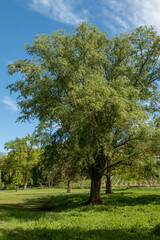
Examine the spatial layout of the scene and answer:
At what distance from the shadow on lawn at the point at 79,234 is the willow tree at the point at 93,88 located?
262 inches

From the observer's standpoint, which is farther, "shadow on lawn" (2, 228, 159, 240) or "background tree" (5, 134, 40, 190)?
"background tree" (5, 134, 40, 190)

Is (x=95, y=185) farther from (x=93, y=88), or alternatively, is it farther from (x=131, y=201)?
(x=93, y=88)

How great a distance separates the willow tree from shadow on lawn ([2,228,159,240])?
6.67 m

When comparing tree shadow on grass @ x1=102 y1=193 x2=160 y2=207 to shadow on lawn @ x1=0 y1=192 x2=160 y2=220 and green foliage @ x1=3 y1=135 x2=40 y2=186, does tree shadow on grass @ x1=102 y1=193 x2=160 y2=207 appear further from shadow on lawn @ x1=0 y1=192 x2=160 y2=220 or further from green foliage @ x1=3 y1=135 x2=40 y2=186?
green foliage @ x1=3 y1=135 x2=40 y2=186

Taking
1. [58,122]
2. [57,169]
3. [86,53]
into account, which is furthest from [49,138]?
[86,53]

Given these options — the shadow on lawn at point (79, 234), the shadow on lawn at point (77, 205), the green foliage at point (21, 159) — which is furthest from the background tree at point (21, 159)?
the shadow on lawn at point (79, 234)

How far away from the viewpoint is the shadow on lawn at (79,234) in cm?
921

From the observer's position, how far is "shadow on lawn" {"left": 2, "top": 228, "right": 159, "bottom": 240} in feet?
30.2

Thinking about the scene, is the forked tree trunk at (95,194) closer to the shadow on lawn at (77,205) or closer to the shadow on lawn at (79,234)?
the shadow on lawn at (77,205)

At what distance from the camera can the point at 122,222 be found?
41.8 ft

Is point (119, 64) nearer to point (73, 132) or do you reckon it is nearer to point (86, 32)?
point (86, 32)

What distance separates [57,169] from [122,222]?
983 cm

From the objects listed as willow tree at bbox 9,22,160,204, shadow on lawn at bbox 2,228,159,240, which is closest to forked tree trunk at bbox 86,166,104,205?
willow tree at bbox 9,22,160,204

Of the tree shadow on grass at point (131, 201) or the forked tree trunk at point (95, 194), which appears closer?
the tree shadow on grass at point (131, 201)
